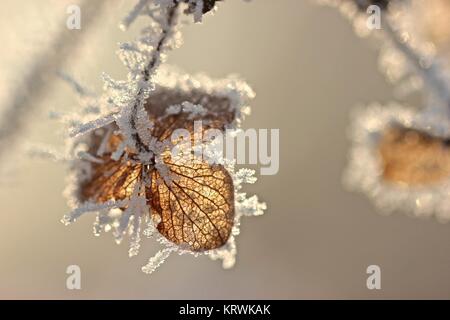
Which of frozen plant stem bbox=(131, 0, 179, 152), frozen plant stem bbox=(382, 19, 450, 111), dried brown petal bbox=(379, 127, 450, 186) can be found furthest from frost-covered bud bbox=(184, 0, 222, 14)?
dried brown petal bbox=(379, 127, 450, 186)

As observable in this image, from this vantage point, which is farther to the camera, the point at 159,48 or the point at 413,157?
the point at 413,157

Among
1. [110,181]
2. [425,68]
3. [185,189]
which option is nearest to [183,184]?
[185,189]

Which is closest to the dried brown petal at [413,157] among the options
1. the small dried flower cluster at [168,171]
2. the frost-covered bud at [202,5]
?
the small dried flower cluster at [168,171]

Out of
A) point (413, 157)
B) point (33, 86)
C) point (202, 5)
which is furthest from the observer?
point (413, 157)

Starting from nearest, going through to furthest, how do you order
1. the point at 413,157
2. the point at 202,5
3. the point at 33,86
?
the point at 202,5 → the point at 33,86 → the point at 413,157

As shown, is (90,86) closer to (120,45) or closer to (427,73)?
(120,45)

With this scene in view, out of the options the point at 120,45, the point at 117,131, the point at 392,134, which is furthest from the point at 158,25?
the point at 392,134

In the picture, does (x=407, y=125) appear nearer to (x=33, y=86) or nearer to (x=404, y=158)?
(x=404, y=158)
